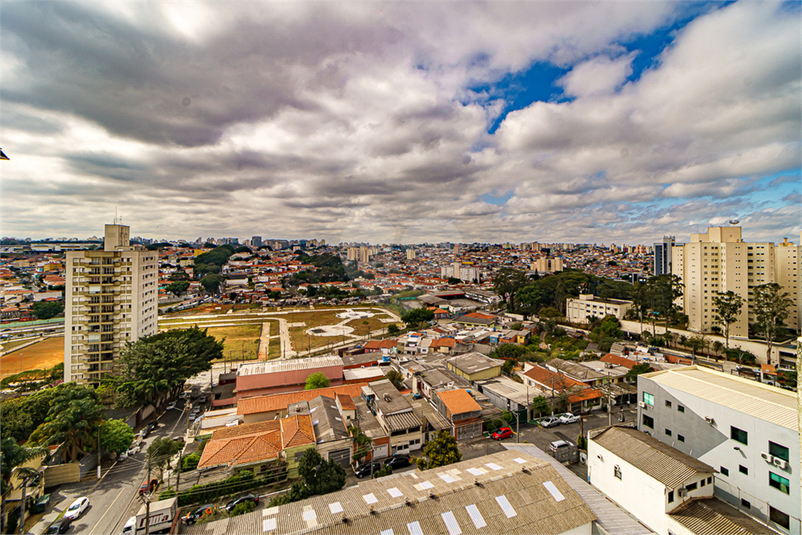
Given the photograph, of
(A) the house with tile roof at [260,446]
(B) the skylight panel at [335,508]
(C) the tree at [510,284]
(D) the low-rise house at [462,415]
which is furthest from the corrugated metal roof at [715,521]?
(C) the tree at [510,284]

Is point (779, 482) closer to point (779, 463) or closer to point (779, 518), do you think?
point (779, 463)

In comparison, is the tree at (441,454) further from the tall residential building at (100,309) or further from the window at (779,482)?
the tall residential building at (100,309)

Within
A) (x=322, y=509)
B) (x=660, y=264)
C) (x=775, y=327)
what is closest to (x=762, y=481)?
(x=322, y=509)

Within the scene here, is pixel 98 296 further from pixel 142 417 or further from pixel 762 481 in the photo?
pixel 762 481

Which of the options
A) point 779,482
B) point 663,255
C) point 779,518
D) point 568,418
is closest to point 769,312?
point 568,418

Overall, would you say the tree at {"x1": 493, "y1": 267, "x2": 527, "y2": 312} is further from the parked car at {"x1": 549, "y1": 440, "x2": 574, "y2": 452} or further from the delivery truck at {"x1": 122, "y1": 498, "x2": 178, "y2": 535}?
the delivery truck at {"x1": 122, "y1": 498, "x2": 178, "y2": 535}

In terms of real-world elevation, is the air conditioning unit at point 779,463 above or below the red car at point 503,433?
above
